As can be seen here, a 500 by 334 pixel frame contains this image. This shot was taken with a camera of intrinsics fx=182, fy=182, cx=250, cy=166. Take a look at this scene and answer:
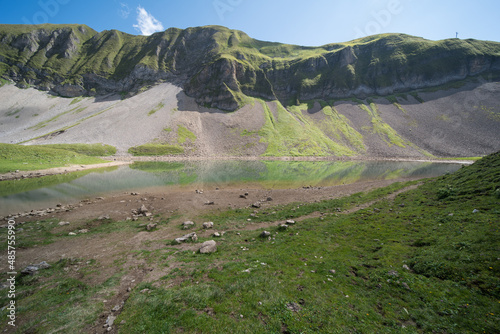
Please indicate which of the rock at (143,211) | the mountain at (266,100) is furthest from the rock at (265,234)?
the mountain at (266,100)

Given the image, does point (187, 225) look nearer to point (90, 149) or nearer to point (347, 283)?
point (347, 283)

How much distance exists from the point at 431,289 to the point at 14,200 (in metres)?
45.7

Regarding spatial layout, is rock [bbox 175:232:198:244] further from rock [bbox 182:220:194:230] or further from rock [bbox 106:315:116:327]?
rock [bbox 106:315:116:327]

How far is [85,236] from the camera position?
1661cm

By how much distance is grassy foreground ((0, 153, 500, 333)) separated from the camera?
7012 mm

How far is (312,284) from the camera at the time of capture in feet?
30.4

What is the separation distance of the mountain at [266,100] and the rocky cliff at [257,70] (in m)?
1.02

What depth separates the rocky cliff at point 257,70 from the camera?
154 m

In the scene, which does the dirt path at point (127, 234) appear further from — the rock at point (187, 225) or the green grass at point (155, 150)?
the green grass at point (155, 150)

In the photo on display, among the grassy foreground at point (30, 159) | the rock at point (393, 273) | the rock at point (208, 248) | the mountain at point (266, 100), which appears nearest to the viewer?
the rock at point (393, 273)

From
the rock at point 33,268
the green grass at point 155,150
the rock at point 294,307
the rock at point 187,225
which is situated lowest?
the rock at point 187,225

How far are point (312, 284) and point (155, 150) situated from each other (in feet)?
327

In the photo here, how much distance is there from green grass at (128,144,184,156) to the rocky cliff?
61.0 m

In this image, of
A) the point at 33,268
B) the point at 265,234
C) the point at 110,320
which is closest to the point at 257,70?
the point at 265,234
